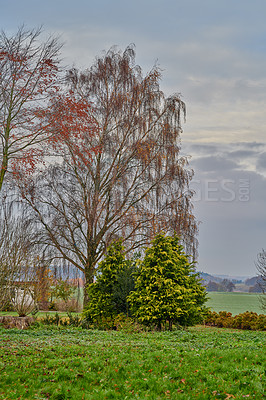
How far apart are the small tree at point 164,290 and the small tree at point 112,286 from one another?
0.68 meters

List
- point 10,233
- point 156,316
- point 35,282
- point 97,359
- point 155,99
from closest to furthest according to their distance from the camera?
point 97,359, point 156,316, point 10,233, point 35,282, point 155,99

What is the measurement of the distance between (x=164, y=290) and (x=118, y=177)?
5.94 metres

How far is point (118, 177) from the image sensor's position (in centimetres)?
1708

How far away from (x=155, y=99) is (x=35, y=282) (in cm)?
1026

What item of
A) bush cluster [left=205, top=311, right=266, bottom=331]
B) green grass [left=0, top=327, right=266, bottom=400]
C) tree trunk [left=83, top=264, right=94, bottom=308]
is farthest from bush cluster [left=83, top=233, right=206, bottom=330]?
green grass [left=0, top=327, right=266, bottom=400]

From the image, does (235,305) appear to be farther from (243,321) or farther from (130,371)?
(130,371)

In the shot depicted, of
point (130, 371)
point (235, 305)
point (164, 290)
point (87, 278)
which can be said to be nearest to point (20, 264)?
point (87, 278)

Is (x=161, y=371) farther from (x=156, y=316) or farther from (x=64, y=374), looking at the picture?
(x=156, y=316)

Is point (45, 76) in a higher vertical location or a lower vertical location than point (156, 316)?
higher

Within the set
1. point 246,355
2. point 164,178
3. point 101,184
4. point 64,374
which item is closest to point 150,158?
point 164,178

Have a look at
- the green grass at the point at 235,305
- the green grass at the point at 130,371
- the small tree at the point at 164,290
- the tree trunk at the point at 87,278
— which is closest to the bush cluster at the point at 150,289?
the small tree at the point at 164,290

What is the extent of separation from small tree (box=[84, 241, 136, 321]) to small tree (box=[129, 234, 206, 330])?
2.24 ft

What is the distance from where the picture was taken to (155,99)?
1780 centimetres

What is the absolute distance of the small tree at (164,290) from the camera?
13.3 metres
